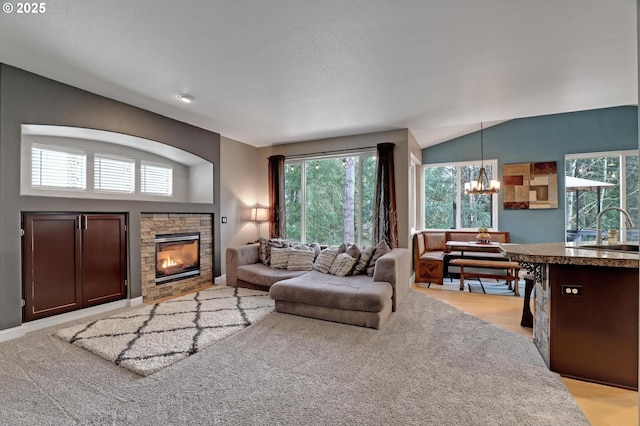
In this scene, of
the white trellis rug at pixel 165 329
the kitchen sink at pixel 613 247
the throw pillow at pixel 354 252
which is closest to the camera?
the white trellis rug at pixel 165 329

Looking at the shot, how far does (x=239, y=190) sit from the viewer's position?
18.4ft

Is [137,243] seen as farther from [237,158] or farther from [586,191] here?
[586,191]

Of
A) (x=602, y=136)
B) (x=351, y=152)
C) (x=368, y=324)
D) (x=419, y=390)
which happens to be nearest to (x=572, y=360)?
(x=419, y=390)

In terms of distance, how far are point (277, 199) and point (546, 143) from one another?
5562 mm

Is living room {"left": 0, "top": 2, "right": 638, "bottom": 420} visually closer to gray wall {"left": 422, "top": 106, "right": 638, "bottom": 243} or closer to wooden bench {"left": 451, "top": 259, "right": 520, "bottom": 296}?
gray wall {"left": 422, "top": 106, "right": 638, "bottom": 243}

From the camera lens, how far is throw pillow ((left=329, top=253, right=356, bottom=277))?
4012 mm

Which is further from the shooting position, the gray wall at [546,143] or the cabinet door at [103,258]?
the gray wall at [546,143]

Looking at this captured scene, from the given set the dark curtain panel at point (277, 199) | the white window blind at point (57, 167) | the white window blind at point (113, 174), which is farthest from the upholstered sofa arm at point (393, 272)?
the white window blind at point (57, 167)

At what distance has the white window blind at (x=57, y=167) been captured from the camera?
337 cm

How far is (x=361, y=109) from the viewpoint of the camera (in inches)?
152

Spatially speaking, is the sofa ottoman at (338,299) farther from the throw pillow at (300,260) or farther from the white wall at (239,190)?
the white wall at (239,190)

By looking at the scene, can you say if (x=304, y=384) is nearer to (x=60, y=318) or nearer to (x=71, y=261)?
(x=60, y=318)

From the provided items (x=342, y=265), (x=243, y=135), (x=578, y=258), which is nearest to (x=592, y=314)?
(x=578, y=258)

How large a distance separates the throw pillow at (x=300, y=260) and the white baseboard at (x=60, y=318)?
86.7 inches
